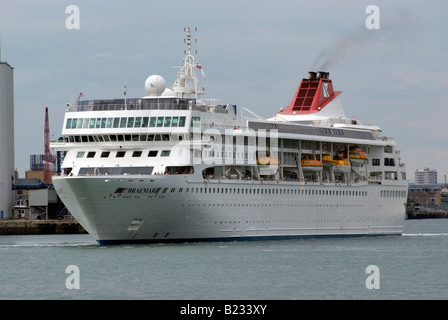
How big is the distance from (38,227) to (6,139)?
45.8 feet

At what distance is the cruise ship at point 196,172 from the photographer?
182 feet

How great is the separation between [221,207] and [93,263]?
38.5ft

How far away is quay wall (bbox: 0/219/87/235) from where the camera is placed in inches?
3932

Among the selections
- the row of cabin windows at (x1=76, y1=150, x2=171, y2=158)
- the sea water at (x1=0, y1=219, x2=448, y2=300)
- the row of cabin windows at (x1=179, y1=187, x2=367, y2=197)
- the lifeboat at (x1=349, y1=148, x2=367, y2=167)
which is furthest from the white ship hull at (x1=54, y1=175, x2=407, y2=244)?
the lifeboat at (x1=349, y1=148, x2=367, y2=167)

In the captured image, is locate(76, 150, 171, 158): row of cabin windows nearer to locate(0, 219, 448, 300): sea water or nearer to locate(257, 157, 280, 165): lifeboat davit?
locate(0, 219, 448, 300): sea water

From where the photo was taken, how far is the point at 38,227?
329 feet

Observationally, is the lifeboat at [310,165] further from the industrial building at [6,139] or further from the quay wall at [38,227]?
the industrial building at [6,139]

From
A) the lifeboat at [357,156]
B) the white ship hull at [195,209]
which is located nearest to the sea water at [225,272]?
the white ship hull at [195,209]

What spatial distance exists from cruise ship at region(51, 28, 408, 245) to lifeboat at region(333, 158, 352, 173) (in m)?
0.07

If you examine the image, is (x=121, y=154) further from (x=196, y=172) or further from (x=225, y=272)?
(x=225, y=272)

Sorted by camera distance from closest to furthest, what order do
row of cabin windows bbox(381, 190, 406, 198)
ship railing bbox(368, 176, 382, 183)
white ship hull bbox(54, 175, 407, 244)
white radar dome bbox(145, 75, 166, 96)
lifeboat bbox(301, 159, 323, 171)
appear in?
white ship hull bbox(54, 175, 407, 244), white radar dome bbox(145, 75, 166, 96), lifeboat bbox(301, 159, 323, 171), ship railing bbox(368, 176, 382, 183), row of cabin windows bbox(381, 190, 406, 198)

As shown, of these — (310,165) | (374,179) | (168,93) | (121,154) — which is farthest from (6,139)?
(121,154)

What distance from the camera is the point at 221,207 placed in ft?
192
